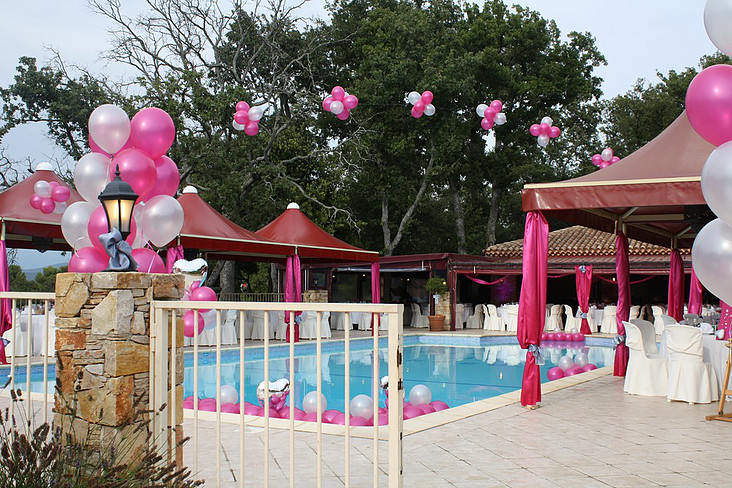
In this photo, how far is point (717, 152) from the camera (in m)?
3.12

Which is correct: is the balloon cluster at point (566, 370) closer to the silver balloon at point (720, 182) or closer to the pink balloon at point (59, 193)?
the silver balloon at point (720, 182)

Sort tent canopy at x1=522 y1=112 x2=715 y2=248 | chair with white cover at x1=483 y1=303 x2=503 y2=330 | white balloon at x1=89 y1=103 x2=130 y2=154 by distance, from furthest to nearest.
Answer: chair with white cover at x1=483 y1=303 x2=503 y2=330 → tent canopy at x1=522 y1=112 x2=715 y2=248 → white balloon at x1=89 y1=103 x2=130 y2=154

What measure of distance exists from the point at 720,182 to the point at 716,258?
1.29 ft

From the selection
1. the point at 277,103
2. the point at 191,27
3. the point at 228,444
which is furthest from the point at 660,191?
the point at 191,27

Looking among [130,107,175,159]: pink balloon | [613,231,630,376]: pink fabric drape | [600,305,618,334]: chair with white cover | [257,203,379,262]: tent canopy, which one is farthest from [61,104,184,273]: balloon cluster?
[600,305,618,334]: chair with white cover

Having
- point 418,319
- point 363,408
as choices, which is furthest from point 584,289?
point 363,408

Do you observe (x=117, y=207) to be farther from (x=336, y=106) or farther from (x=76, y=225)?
(x=336, y=106)

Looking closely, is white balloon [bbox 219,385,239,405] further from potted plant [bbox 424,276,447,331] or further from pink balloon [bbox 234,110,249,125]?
potted plant [bbox 424,276,447,331]

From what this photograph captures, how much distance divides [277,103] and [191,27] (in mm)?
4226

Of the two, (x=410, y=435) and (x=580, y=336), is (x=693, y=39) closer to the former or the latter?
(x=580, y=336)

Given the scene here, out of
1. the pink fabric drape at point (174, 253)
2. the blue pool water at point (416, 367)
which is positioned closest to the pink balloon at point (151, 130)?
the blue pool water at point (416, 367)

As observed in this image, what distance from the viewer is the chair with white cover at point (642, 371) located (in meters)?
7.71

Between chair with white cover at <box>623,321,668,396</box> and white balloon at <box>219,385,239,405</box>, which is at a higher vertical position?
chair with white cover at <box>623,321,668,396</box>

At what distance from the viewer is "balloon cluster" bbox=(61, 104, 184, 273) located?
5379mm
